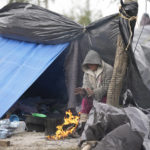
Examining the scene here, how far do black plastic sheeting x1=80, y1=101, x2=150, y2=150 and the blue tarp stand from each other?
5.54 feet

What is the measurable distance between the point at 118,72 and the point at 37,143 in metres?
1.58

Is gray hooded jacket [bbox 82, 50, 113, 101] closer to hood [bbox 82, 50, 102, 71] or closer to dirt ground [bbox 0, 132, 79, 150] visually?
hood [bbox 82, 50, 102, 71]

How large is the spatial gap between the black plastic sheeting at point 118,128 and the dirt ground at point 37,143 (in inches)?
24.8

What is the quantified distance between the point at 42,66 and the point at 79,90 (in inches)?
37.6

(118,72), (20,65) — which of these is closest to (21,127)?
(20,65)

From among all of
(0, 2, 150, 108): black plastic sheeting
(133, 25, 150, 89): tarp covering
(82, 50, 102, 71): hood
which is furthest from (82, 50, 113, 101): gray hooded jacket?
(133, 25, 150, 89): tarp covering

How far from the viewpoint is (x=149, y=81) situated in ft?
11.8

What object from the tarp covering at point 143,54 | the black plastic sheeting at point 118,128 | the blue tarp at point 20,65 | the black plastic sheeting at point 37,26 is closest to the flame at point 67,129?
the blue tarp at point 20,65

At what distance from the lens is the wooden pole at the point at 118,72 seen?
139 inches

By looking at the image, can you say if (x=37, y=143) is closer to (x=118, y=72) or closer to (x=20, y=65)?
(x=118, y=72)

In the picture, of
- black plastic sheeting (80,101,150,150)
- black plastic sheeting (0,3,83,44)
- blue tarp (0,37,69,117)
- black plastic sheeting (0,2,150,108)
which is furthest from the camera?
black plastic sheeting (0,3,83,44)

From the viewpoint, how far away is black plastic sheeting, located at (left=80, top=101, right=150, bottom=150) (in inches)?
94.9

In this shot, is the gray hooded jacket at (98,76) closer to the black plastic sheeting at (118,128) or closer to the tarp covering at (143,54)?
the tarp covering at (143,54)

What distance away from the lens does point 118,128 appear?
258cm
